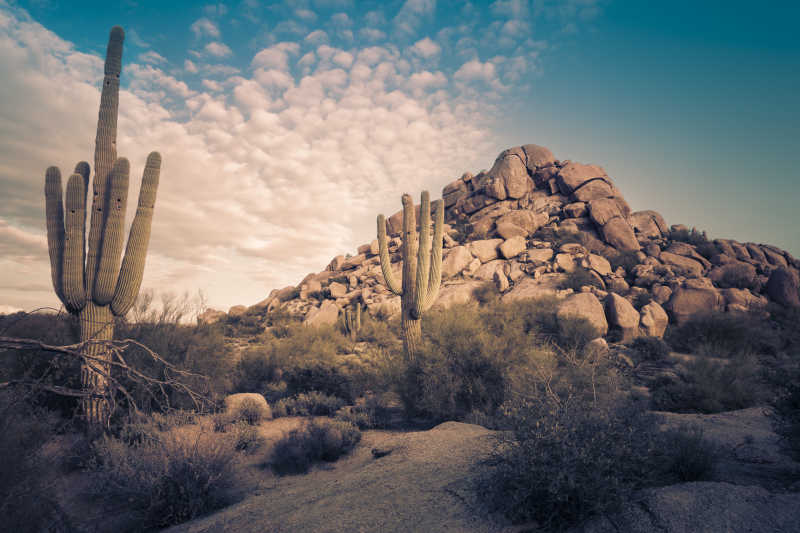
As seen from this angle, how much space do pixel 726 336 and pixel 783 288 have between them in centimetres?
962

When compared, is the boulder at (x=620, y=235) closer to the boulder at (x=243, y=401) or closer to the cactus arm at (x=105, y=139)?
the boulder at (x=243, y=401)

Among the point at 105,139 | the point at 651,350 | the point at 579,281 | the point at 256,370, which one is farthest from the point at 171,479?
the point at 579,281

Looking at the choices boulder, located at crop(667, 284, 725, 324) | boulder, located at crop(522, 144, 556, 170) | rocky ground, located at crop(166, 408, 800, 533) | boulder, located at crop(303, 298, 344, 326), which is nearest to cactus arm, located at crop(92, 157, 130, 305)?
rocky ground, located at crop(166, 408, 800, 533)

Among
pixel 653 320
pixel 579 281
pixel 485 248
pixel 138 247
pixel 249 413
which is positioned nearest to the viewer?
pixel 138 247

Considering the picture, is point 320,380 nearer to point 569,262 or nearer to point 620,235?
point 569,262

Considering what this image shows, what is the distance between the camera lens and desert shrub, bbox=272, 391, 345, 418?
10391 mm

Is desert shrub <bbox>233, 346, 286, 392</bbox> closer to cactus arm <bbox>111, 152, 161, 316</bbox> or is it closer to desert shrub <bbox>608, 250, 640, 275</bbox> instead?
cactus arm <bbox>111, 152, 161, 316</bbox>

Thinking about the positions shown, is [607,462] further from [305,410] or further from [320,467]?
[305,410]

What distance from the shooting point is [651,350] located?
1582 cm

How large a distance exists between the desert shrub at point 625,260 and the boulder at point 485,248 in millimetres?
8622

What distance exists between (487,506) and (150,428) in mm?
5966

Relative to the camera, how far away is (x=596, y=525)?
3045 mm

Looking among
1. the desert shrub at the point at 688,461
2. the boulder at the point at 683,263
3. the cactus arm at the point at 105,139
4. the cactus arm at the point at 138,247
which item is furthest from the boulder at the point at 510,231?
the desert shrub at the point at 688,461

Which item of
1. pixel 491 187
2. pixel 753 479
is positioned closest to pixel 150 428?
pixel 753 479
